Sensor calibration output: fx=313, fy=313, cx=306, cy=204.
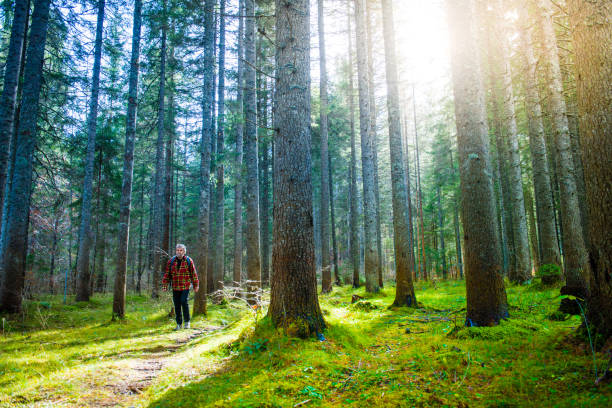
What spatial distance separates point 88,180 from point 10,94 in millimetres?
5880

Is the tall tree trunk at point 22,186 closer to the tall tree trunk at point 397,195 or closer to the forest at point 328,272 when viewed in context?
the forest at point 328,272

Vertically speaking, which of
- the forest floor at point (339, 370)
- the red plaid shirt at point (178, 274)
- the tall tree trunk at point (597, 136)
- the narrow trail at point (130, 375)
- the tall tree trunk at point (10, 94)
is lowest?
the narrow trail at point (130, 375)

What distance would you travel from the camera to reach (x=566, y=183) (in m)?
6.98

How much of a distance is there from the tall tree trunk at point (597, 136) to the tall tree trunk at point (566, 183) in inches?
173

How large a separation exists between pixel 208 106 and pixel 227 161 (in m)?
2.12

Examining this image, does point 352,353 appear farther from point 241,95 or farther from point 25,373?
point 241,95

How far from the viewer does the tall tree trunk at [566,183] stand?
6590mm

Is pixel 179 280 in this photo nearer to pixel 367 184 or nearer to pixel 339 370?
pixel 339 370

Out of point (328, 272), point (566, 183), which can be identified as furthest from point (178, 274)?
point (566, 183)

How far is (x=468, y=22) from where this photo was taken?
5.07m

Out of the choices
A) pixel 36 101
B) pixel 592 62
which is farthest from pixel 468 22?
pixel 36 101

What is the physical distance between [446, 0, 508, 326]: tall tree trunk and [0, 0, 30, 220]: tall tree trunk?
420 inches

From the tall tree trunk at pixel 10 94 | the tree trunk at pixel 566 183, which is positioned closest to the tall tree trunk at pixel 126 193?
the tall tree trunk at pixel 10 94

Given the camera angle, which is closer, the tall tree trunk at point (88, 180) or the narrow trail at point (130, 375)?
the narrow trail at point (130, 375)
